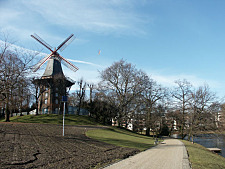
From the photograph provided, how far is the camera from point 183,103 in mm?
38750

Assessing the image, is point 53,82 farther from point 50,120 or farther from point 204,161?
point 204,161

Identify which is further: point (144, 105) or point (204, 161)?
point (144, 105)

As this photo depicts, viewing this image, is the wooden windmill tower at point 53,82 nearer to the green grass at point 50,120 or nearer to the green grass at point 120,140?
the green grass at point 50,120

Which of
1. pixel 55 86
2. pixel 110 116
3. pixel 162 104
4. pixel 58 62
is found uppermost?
pixel 58 62

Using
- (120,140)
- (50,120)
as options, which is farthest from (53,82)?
(120,140)

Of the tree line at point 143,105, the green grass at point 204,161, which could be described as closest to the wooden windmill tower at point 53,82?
the tree line at point 143,105

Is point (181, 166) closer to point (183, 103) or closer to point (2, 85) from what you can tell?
point (2, 85)

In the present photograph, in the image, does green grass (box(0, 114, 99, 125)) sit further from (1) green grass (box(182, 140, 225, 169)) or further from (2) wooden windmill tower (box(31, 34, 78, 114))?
(1) green grass (box(182, 140, 225, 169))

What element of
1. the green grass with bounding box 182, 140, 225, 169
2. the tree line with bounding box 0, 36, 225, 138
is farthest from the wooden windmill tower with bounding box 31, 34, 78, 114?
the green grass with bounding box 182, 140, 225, 169


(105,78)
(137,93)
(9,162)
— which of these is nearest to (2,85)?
(9,162)

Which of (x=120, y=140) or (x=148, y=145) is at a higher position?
(x=120, y=140)

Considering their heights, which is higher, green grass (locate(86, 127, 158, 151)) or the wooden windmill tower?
the wooden windmill tower

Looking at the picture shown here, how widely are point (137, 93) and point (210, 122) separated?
47.3 ft

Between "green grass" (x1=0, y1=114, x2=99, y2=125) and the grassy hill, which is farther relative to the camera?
"green grass" (x1=0, y1=114, x2=99, y2=125)
